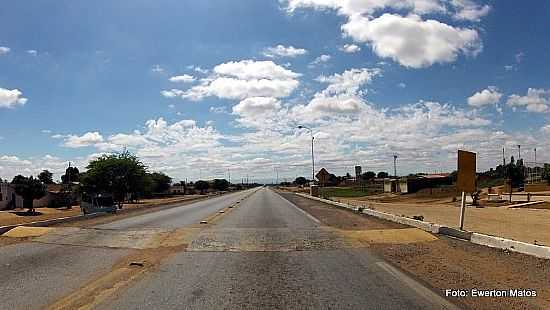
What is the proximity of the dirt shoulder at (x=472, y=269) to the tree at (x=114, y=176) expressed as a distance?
59.7 meters

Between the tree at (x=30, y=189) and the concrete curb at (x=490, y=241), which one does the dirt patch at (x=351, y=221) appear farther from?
the tree at (x=30, y=189)

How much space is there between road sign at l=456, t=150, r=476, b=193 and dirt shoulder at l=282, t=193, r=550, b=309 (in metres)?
1.87

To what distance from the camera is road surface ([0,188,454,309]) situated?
7672mm

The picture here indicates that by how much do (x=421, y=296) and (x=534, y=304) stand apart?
1532mm

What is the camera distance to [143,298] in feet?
25.9

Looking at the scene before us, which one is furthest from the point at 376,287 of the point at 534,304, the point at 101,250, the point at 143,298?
the point at 101,250

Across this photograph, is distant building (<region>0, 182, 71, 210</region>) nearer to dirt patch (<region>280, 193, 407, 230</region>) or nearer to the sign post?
dirt patch (<region>280, 193, 407, 230</region>)

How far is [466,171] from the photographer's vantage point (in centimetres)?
1561

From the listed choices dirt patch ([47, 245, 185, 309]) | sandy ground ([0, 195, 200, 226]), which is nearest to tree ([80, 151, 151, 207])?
sandy ground ([0, 195, 200, 226])

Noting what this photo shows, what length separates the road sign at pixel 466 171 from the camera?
15555 millimetres

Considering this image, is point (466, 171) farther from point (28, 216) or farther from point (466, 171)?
point (28, 216)

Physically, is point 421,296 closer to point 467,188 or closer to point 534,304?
point 534,304

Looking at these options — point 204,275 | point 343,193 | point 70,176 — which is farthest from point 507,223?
point 70,176

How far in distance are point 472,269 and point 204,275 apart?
5.16 m
